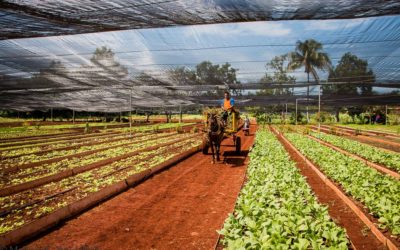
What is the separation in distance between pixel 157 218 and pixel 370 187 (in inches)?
200

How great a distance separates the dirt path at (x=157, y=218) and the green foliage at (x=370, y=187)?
2.74 m

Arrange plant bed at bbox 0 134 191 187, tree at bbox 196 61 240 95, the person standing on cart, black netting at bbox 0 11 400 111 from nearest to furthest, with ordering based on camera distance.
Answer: plant bed at bbox 0 134 191 187
black netting at bbox 0 11 400 111
the person standing on cart
tree at bbox 196 61 240 95

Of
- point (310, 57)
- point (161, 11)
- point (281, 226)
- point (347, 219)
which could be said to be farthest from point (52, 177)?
point (310, 57)

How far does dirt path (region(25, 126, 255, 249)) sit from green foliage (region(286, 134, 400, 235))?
2.74 meters

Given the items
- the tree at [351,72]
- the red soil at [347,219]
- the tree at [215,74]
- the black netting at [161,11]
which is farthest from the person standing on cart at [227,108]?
the black netting at [161,11]

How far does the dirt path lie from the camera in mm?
4457

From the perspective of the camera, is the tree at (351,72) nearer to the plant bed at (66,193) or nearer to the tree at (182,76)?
the tree at (182,76)

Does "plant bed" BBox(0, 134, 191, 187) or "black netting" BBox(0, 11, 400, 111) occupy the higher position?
"black netting" BBox(0, 11, 400, 111)

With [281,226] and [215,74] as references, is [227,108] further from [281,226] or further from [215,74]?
[281,226]

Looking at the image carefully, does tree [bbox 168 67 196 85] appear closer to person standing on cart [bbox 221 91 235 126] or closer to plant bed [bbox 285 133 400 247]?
person standing on cart [bbox 221 91 235 126]

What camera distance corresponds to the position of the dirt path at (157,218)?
446cm

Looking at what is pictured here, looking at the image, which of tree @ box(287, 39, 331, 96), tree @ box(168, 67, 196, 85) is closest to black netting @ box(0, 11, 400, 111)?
tree @ box(168, 67, 196, 85)

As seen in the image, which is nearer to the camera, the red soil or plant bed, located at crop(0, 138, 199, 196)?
the red soil

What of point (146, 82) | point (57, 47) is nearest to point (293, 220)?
point (57, 47)
